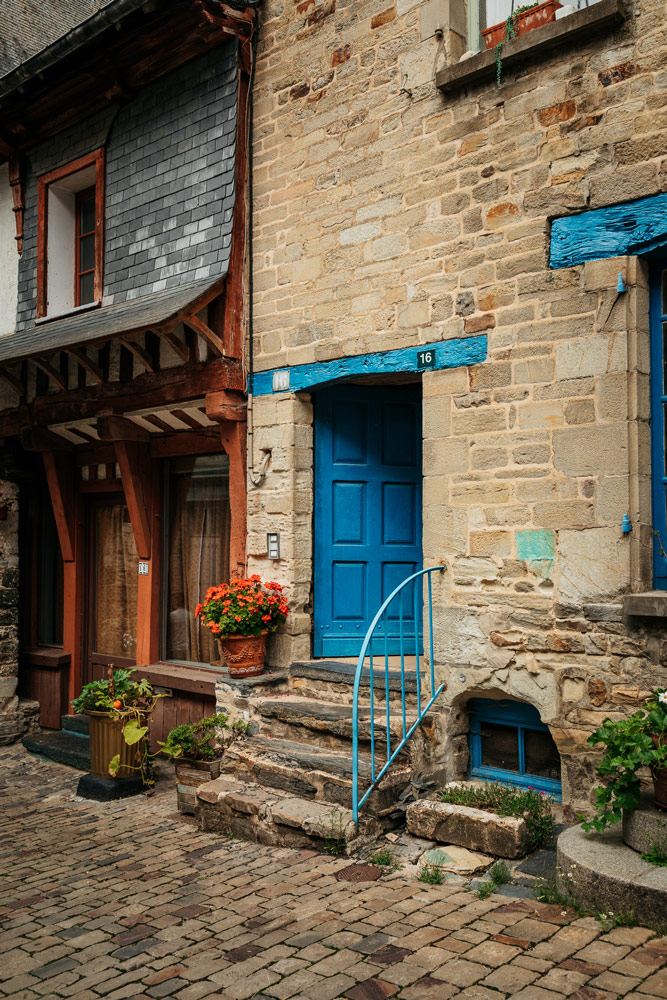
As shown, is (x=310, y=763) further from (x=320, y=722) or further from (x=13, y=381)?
(x=13, y=381)

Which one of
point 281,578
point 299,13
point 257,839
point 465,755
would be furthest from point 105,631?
point 299,13

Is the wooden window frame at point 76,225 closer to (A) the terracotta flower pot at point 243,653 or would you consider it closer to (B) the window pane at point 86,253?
(B) the window pane at point 86,253

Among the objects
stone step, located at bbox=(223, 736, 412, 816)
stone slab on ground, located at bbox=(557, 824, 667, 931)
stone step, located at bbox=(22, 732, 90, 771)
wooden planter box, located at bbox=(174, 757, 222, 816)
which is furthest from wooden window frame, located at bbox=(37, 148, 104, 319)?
stone slab on ground, located at bbox=(557, 824, 667, 931)

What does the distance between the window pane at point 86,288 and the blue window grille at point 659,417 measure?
559 cm

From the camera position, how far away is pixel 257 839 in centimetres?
508

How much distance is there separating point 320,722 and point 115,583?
3807 mm

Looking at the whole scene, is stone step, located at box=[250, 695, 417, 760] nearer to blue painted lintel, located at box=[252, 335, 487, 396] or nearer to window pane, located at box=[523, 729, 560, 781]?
window pane, located at box=[523, 729, 560, 781]

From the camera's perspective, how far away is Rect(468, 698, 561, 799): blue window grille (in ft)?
16.2

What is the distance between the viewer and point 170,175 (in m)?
7.07

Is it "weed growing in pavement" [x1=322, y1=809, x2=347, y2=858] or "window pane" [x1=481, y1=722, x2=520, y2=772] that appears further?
"window pane" [x1=481, y1=722, x2=520, y2=772]

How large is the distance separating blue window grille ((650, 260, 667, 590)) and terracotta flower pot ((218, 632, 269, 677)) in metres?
2.81

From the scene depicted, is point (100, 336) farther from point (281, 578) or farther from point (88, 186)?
point (88, 186)

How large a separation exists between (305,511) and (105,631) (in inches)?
136

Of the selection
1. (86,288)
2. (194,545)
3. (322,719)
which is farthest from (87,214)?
(322,719)
